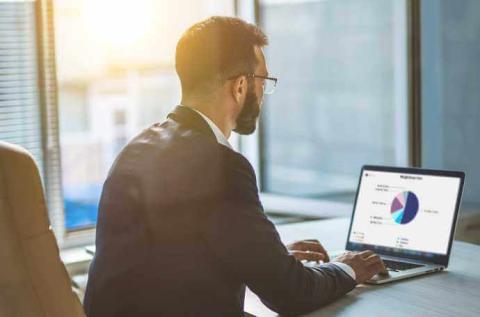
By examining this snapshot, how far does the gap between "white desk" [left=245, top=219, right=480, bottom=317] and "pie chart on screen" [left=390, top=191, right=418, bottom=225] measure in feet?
0.57

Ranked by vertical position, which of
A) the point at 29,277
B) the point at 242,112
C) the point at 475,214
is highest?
the point at 242,112

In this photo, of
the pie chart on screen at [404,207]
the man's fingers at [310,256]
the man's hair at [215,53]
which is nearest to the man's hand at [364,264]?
the man's fingers at [310,256]

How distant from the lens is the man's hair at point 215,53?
6.14 feet

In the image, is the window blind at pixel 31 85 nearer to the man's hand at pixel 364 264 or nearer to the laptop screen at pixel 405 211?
the laptop screen at pixel 405 211

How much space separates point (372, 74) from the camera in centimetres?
324

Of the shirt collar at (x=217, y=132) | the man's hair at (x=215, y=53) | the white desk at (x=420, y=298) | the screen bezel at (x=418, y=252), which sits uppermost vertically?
the man's hair at (x=215, y=53)

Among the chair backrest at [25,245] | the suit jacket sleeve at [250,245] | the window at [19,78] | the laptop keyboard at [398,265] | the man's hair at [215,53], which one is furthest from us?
the window at [19,78]

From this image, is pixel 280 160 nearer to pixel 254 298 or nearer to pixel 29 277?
pixel 254 298

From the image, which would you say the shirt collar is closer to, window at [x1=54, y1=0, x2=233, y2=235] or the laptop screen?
the laptop screen

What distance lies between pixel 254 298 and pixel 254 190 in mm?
336

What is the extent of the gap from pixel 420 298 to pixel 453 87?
4.77 feet

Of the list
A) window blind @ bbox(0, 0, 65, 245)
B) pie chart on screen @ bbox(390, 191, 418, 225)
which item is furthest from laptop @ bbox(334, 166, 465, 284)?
window blind @ bbox(0, 0, 65, 245)

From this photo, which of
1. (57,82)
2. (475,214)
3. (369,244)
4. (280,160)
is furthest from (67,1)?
(475,214)

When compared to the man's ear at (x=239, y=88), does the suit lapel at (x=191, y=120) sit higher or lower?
lower
